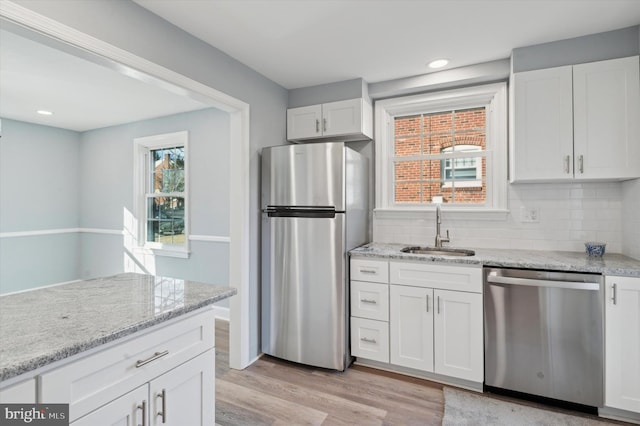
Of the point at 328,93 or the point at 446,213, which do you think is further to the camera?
the point at 328,93

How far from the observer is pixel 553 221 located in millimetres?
2701

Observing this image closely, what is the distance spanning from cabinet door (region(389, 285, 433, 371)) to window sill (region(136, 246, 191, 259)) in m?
2.75

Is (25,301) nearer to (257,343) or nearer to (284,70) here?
(257,343)

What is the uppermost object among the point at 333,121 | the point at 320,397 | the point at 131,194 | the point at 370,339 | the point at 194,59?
the point at 194,59

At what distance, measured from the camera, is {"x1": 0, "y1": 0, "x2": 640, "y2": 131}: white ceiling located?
2.00 meters

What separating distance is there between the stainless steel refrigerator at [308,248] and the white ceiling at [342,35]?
0.75m

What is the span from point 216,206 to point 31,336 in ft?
A: 10.1

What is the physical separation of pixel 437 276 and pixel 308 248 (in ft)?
3.36

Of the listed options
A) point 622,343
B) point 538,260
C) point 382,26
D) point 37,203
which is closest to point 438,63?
point 382,26

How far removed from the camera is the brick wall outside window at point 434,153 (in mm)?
3047

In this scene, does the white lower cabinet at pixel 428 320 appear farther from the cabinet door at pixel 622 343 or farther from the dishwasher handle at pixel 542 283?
the cabinet door at pixel 622 343

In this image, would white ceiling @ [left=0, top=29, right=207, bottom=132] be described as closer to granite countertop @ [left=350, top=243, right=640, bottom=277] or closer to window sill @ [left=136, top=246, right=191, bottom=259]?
window sill @ [left=136, top=246, right=191, bottom=259]

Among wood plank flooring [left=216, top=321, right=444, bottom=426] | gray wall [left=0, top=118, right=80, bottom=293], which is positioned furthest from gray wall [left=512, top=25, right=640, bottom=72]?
gray wall [left=0, top=118, right=80, bottom=293]

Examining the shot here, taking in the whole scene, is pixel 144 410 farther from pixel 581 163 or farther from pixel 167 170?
pixel 167 170
